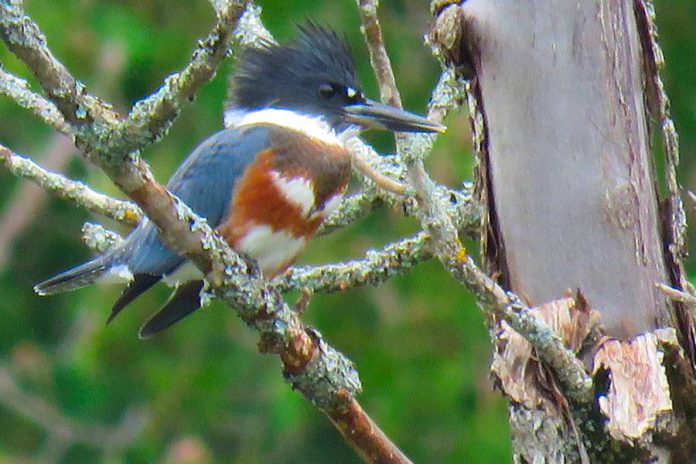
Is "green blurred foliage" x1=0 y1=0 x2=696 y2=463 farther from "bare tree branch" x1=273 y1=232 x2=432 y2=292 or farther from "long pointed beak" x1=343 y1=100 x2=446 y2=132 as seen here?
"bare tree branch" x1=273 y1=232 x2=432 y2=292

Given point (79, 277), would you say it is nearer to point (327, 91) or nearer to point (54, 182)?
point (54, 182)

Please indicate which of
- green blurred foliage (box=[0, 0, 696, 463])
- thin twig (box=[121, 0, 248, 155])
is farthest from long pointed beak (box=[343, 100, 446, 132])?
green blurred foliage (box=[0, 0, 696, 463])

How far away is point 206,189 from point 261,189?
137 millimetres

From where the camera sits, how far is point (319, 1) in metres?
5.58

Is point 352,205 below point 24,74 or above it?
below

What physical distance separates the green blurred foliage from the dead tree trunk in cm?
277

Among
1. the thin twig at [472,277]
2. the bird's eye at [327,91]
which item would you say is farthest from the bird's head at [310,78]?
the thin twig at [472,277]

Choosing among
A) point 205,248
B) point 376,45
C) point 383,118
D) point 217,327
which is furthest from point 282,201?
point 217,327

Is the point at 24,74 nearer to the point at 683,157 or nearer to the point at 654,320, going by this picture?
the point at 683,157

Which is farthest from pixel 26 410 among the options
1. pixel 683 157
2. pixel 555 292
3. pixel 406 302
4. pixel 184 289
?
pixel 555 292

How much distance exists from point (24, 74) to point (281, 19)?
1046 mm

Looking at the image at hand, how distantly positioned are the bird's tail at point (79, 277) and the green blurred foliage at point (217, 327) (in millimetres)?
2033

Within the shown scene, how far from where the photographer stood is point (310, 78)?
363 cm

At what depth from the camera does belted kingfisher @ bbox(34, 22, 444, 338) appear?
10.5 ft
